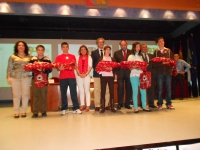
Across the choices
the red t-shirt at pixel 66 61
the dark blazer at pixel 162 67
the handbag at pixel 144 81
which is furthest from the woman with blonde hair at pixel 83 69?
the dark blazer at pixel 162 67

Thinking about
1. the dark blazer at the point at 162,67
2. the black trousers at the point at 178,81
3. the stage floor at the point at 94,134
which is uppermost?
the dark blazer at the point at 162,67

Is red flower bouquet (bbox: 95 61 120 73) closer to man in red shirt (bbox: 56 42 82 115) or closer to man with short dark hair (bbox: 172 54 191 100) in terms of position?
man in red shirt (bbox: 56 42 82 115)

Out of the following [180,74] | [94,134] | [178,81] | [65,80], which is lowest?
[94,134]

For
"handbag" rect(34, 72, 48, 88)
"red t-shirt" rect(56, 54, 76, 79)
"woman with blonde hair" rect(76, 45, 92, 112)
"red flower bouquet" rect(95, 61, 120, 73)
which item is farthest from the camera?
"woman with blonde hair" rect(76, 45, 92, 112)

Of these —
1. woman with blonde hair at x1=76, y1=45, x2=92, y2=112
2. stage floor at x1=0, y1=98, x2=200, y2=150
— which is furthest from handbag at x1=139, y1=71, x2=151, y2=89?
woman with blonde hair at x1=76, y1=45, x2=92, y2=112

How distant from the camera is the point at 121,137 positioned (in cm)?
200

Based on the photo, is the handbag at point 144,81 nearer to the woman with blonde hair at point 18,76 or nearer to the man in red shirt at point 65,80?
the man in red shirt at point 65,80

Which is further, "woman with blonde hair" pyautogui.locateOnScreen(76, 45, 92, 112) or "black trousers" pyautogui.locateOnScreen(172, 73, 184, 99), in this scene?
"black trousers" pyautogui.locateOnScreen(172, 73, 184, 99)

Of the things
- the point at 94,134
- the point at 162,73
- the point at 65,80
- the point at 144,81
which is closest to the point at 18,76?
the point at 65,80

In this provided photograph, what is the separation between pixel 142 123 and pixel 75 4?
4.11 metres

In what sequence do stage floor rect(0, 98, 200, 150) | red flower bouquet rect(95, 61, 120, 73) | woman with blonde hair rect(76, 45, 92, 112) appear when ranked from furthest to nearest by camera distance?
woman with blonde hair rect(76, 45, 92, 112) → red flower bouquet rect(95, 61, 120, 73) → stage floor rect(0, 98, 200, 150)

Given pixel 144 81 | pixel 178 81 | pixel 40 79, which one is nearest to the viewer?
pixel 40 79

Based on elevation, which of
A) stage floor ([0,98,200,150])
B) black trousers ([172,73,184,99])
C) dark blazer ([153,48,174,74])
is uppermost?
dark blazer ([153,48,174,74])

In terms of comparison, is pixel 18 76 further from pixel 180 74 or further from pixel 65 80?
pixel 180 74
